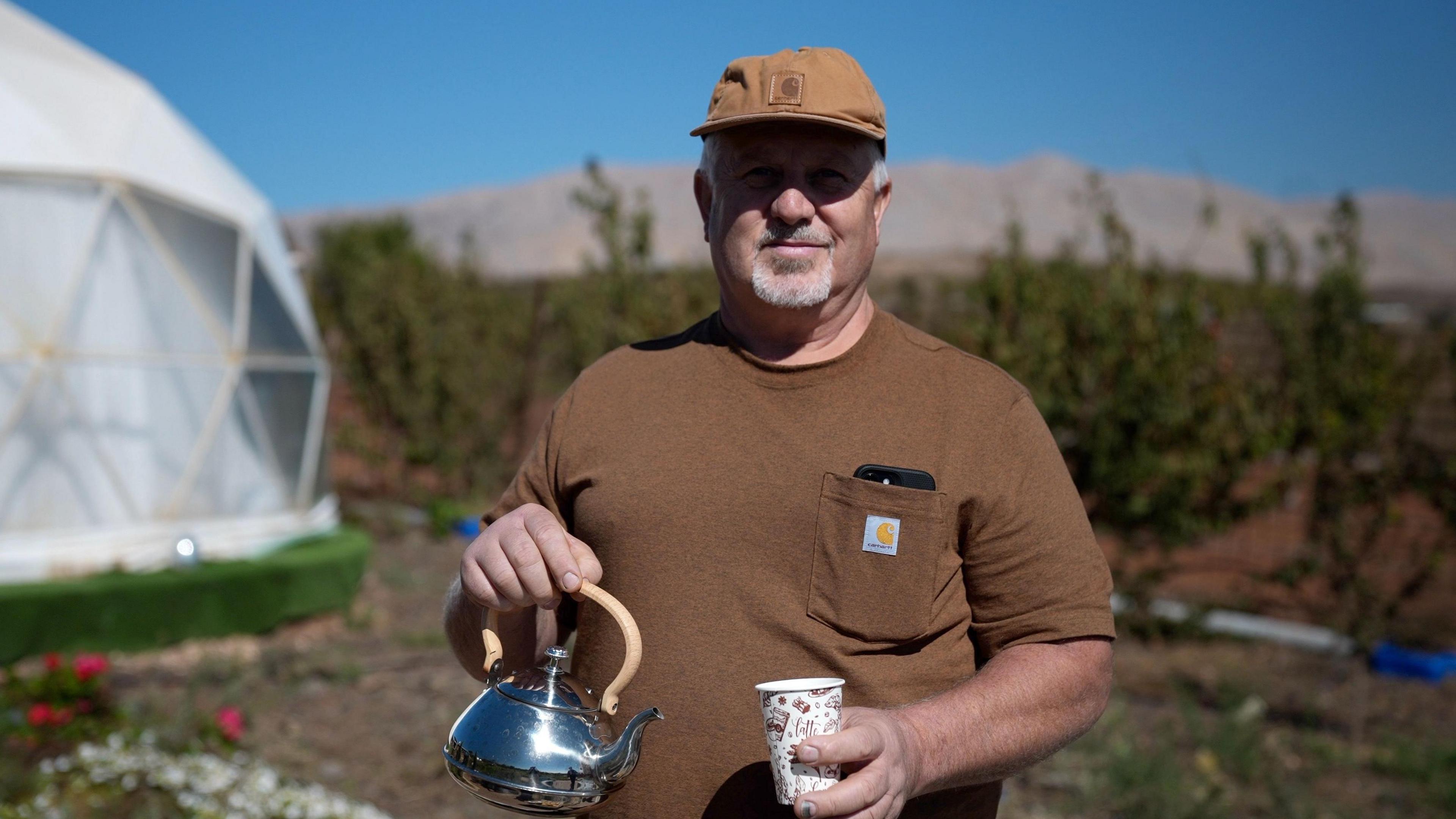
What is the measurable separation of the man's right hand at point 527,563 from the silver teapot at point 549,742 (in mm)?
38

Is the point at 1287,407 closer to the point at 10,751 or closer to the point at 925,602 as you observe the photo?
the point at 925,602

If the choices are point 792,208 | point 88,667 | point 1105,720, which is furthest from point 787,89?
point 88,667

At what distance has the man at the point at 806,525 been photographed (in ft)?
6.21

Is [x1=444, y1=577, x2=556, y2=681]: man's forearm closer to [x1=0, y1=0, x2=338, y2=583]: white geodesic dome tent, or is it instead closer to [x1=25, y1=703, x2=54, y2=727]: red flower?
[x1=25, y1=703, x2=54, y2=727]: red flower

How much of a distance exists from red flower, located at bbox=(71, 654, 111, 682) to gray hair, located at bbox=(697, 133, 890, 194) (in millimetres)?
4520

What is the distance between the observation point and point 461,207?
434 feet

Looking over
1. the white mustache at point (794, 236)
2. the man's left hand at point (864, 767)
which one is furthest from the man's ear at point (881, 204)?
the man's left hand at point (864, 767)

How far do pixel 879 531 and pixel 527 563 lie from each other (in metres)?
0.56

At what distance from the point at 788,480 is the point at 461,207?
136 metres

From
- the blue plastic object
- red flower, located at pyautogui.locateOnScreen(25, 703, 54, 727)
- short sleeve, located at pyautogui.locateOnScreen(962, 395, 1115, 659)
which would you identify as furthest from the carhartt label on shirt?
the blue plastic object

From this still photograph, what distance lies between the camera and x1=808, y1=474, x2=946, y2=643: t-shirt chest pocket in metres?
1.92

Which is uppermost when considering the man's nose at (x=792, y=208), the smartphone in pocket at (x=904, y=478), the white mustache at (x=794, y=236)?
the man's nose at (x=792, y=208)

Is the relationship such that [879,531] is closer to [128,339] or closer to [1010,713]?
[1010,713]

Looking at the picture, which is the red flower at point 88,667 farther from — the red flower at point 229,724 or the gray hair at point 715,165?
the gray hair at point 715,165
